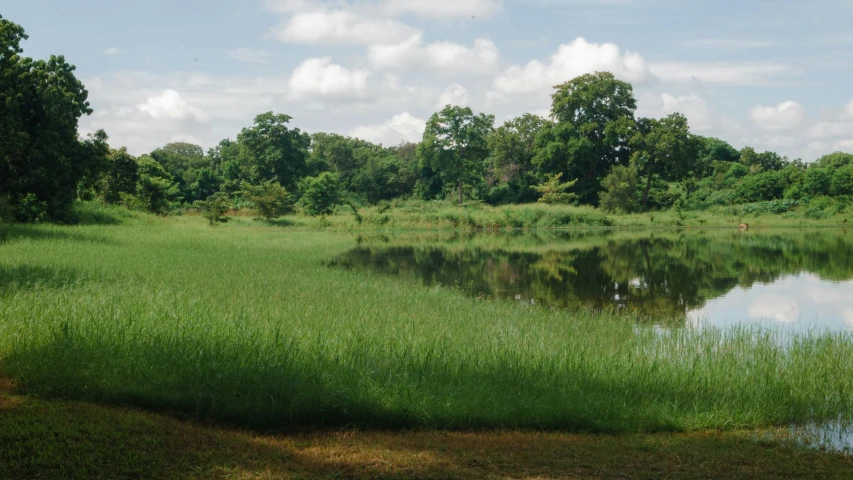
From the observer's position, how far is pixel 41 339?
7.37 meters

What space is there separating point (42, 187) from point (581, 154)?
1670 inches

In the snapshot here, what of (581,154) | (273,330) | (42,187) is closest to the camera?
(273,330)

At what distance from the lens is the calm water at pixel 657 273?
15859 mm

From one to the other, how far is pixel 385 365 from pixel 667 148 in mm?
51873

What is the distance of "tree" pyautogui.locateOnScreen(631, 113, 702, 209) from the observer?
54.6m

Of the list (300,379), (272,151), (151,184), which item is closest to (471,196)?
(272,151)

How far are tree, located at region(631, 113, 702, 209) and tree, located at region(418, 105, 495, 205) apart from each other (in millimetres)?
13900

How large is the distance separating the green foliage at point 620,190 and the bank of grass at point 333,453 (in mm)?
49352

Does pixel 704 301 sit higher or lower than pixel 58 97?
lower

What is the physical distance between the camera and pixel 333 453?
507cm

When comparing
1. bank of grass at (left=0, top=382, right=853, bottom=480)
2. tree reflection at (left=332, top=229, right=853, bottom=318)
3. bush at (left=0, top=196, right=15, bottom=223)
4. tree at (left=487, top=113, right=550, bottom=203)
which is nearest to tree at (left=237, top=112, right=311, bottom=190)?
tree at (left=487, top=113, right=550, bottom=203)

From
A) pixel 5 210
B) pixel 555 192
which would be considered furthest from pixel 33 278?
pixel 555 192

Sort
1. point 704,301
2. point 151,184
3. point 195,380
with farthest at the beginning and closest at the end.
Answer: point 151,184 < point 704,301 < point 195,380

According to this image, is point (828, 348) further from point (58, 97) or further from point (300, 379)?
point (58, 97)
